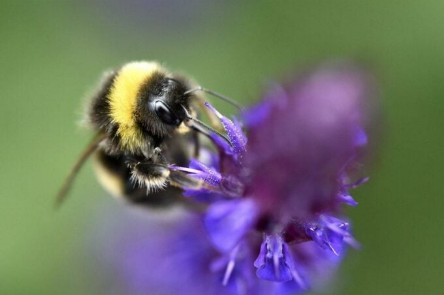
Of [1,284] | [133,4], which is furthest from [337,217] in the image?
[133,4]

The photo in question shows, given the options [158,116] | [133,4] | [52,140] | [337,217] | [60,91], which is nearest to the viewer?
[337,217]

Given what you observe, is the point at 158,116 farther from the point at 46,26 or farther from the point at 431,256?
the point at 46,26

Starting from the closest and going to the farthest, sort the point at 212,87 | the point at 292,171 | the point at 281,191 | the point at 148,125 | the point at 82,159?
the point at 292,171 → the point at 281,191 → the point at 148,125 → the point at 82,159 → the point at 212,87

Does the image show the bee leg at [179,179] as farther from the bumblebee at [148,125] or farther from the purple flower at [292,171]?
the purple flower at [292,171]

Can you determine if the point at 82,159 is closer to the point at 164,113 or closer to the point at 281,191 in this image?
the point at 164,113

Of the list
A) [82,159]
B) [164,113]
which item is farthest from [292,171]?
[82,159]

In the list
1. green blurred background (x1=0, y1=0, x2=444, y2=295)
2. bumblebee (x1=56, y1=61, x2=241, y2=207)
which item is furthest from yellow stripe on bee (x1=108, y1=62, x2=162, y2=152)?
green blurred background (x1=0, y1=0, x2=444, y2=295)

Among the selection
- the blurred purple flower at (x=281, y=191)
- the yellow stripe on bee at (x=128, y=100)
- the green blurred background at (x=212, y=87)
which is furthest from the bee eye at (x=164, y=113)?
the green blurred background at (x=212, y=87)

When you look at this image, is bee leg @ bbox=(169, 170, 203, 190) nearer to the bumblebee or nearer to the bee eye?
the bumblebee
